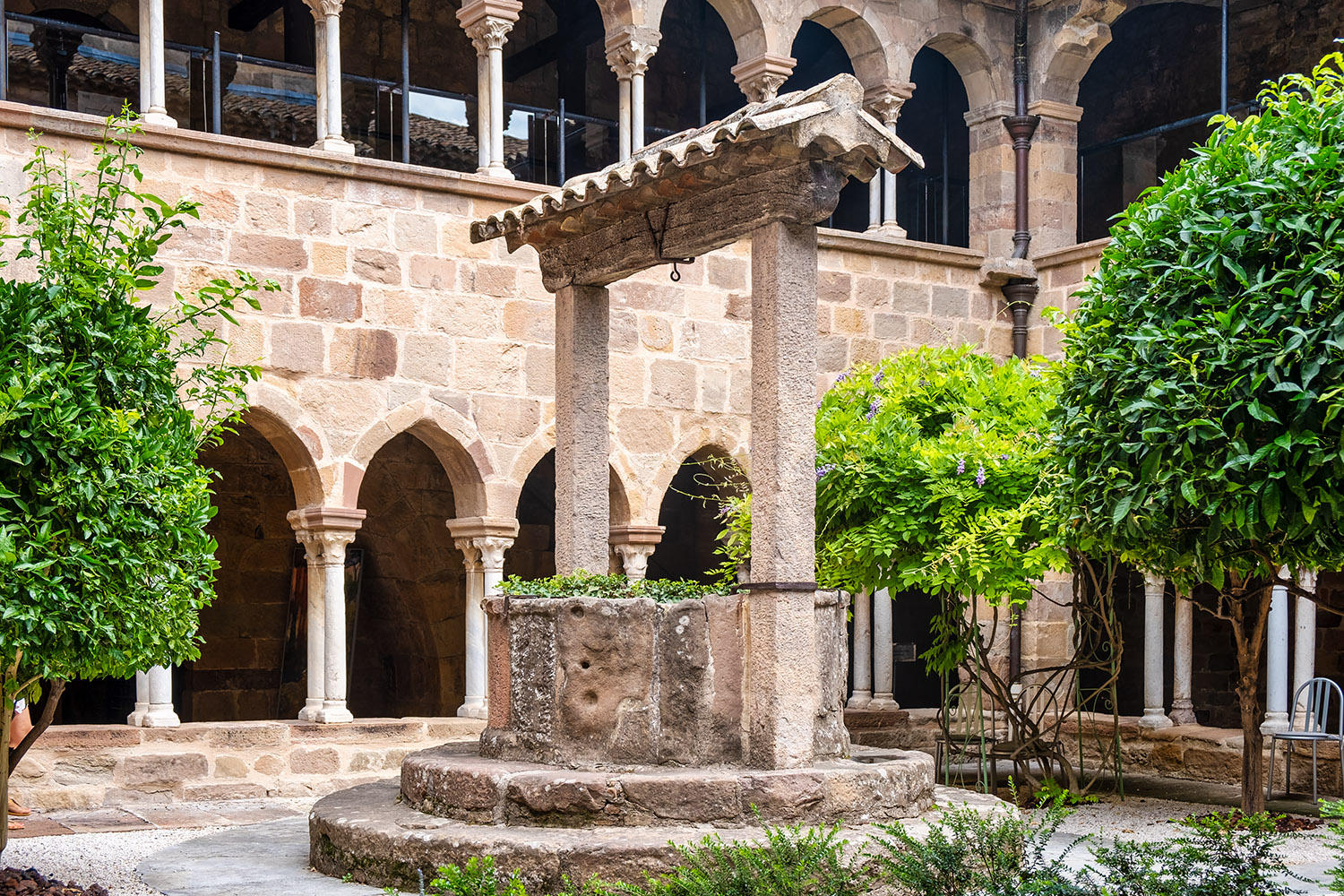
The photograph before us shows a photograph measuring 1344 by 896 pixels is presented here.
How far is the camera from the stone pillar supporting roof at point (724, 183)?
487cm

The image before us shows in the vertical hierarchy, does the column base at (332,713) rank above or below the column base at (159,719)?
below

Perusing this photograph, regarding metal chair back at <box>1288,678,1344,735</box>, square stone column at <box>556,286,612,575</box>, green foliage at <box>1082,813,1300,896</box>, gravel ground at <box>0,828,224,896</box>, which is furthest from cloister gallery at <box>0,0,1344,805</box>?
green foliage at <box>1082,813,1300,896</box>

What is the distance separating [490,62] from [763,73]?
73.7 inches

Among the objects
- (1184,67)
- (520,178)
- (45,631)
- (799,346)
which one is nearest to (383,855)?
(45,631)

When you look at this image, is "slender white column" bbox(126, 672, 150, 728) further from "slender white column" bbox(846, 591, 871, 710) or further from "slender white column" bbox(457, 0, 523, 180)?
"slender white column" bbox(846, 591, 871, 710)

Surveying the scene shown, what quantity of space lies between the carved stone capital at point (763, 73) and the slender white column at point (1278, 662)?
441 centimetres

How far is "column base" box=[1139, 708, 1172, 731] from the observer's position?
9.39 meters

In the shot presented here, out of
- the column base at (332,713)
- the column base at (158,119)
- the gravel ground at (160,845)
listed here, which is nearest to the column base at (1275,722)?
the gravel ground at (160,845)

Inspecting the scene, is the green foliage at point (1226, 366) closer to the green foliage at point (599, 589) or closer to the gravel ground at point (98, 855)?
the green foliage at point (599, 589)

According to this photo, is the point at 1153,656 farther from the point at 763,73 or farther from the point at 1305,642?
the point at 763,73

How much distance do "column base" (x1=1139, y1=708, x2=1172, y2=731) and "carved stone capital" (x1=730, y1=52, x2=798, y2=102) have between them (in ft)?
15.0

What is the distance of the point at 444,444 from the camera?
896 cm

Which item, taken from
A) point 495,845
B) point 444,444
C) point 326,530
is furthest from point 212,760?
point 495,845

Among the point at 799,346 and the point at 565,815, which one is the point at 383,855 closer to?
the point at 565,815
